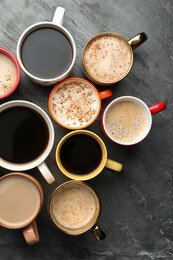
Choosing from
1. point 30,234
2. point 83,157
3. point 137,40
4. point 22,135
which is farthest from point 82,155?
point 137,40

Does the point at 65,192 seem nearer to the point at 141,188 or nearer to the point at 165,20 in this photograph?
the point at 141,188

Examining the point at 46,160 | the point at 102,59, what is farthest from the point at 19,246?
the point at 102,59

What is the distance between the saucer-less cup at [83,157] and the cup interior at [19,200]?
0.43ft

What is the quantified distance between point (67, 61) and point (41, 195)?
1.58 feet

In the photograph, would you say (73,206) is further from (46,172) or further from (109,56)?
(109,56)

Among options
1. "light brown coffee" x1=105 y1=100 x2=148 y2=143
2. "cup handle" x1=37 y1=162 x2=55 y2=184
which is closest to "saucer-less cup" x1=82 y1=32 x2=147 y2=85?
"light brown coffee" x1=105 y1=100 x2=148 y2=143

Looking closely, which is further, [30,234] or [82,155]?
[82,155]

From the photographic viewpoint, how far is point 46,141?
1455mm

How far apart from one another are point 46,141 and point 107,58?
0.37 m

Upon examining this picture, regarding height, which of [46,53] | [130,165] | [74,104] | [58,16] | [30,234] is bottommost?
[30,234]

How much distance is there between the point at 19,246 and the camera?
59.9 inches

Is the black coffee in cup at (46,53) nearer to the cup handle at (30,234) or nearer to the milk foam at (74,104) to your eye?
the milk foam at (74,104)

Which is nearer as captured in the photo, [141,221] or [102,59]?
[102,59]

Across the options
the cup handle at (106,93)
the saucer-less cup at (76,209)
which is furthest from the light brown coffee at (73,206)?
the cup handle at (106,93)
